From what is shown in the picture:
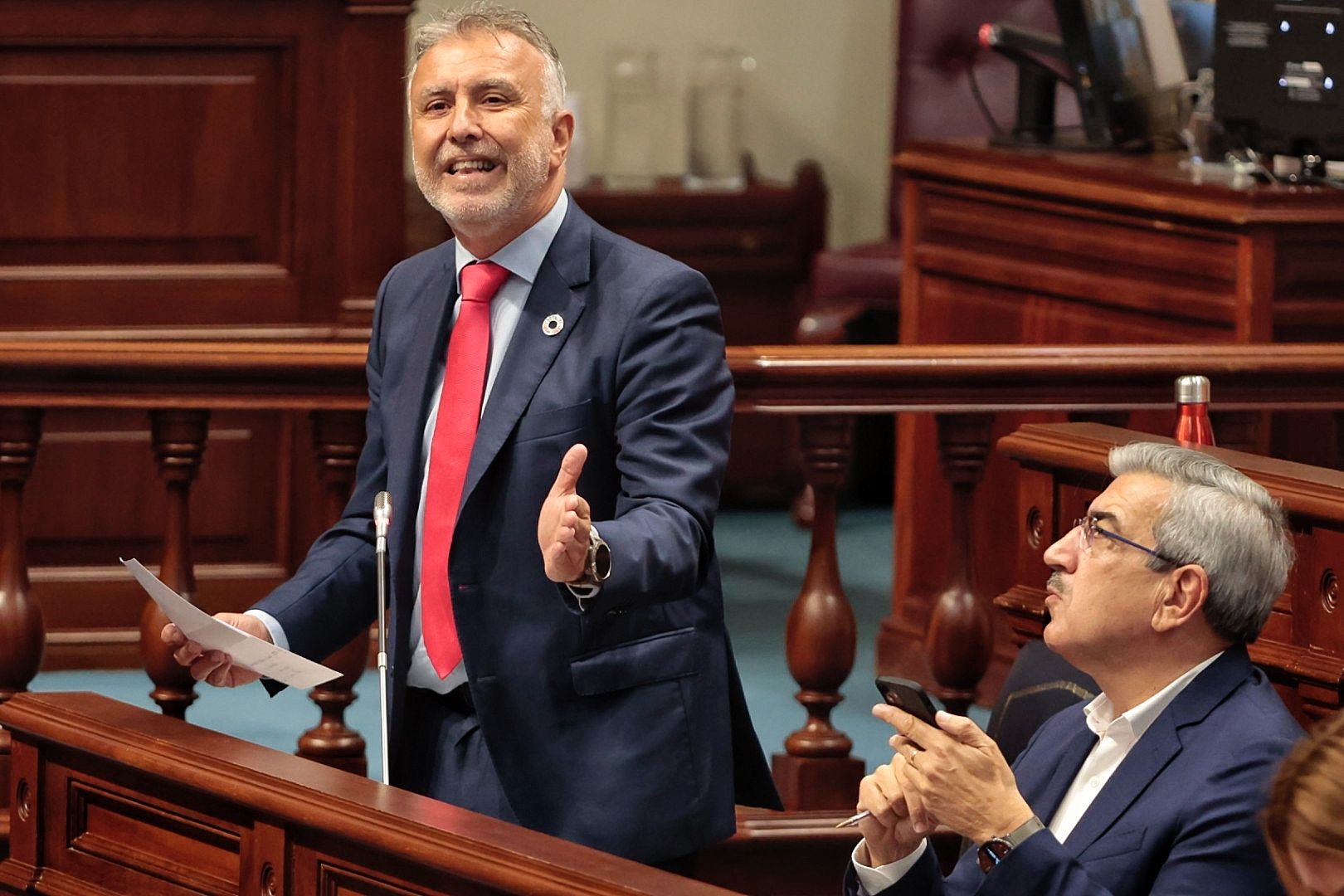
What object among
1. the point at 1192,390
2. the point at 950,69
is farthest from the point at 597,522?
the point at 950,69

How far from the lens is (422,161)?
2.53 metres

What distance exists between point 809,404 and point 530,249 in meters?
1.00

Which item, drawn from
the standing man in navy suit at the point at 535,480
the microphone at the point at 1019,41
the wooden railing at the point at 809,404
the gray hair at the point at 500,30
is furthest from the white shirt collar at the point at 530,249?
the microphone at the point at 1019,41

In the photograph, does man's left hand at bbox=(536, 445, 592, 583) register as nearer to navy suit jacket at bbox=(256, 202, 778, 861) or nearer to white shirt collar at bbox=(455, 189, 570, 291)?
navy suit jacket at bbox=(256, 202, 778, 861)

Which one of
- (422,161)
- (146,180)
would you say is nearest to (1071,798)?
(422,161)

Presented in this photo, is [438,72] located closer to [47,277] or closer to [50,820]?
[50,820]

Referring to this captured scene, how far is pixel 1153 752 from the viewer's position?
229cm

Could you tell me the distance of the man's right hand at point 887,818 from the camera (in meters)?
2.28

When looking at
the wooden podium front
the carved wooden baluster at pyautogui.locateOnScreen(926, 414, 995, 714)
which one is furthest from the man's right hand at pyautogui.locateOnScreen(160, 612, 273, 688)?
the wooden podium front

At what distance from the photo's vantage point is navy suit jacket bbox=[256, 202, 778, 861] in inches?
96.5

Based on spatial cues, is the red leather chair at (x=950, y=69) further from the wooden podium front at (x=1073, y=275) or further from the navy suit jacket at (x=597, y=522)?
the navy suit jacket at (x=597, y=522)

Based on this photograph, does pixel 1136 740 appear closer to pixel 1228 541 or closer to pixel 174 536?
pixel 1228 541

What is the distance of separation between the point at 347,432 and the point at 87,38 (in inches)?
77.9

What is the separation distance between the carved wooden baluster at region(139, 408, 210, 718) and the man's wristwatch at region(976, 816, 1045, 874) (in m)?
1.50
